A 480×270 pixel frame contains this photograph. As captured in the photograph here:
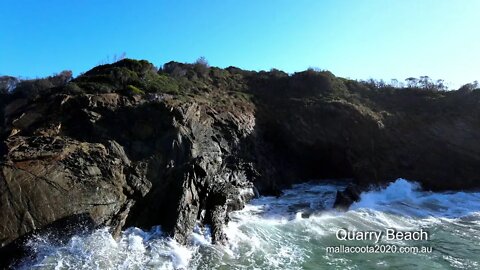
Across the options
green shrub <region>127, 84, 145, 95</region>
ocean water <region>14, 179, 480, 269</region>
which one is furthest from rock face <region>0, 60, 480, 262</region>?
ocean water <region>14, 179, 480, 269</region>

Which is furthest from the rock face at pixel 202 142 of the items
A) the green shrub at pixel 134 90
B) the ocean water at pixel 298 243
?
the ocean water at pixel 298 243

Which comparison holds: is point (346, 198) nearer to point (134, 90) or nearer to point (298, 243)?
point (298, 243)

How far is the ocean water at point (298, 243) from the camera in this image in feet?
38.3

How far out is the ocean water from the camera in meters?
11.7

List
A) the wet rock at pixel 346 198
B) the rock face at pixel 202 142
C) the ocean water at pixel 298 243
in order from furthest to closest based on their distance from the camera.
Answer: the wet rock at pixel 346 198, the rock face at pixel 202 142, the ocean water at pixel 298 243

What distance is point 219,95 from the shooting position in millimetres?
30203

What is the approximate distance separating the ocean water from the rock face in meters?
0.85

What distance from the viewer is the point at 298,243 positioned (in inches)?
570

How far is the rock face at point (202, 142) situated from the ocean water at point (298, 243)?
848mm

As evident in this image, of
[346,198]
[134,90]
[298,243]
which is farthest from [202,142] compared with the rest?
[298,243]

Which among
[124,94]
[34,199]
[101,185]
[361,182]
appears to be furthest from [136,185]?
[361,182]

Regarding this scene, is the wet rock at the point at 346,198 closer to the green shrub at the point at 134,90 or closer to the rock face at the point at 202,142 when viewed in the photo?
the rock face at the point at 202,142

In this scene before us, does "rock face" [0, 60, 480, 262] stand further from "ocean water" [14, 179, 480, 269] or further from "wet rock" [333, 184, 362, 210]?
"ocean water" [14, 179, 480, 269]

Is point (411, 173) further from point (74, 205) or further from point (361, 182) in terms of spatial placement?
point (74, 205)
